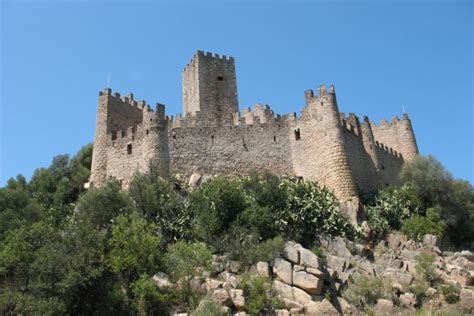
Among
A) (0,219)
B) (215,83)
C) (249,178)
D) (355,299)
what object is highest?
(215,83)

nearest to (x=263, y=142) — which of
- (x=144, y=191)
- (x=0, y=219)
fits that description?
(x=144, y=191)

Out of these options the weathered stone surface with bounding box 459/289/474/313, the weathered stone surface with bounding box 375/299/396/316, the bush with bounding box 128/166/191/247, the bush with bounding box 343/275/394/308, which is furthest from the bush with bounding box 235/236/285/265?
the weathered stone surface with bounding box 459/289/474/313

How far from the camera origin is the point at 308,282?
85.3ft

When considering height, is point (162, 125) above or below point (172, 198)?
above

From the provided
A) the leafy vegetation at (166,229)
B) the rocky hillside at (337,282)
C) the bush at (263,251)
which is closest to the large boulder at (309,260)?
the rocky hillside at (337,282)

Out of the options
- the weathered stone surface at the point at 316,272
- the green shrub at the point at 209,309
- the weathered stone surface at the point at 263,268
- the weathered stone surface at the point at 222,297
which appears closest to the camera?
the green shrub at the point at 209,309

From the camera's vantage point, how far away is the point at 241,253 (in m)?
27.9

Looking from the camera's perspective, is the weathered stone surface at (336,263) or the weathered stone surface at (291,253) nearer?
the weathered stone surface at (291,253)

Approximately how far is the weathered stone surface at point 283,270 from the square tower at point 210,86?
722 inches

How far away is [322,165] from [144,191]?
1179 cm

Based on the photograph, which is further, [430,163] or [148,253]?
[430,163]

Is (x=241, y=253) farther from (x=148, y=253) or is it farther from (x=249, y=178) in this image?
(x=249, y=178)

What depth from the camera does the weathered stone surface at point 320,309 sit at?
968 inches

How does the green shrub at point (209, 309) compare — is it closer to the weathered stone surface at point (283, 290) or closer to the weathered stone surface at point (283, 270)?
the weathered stone surface at point (283, 290)
